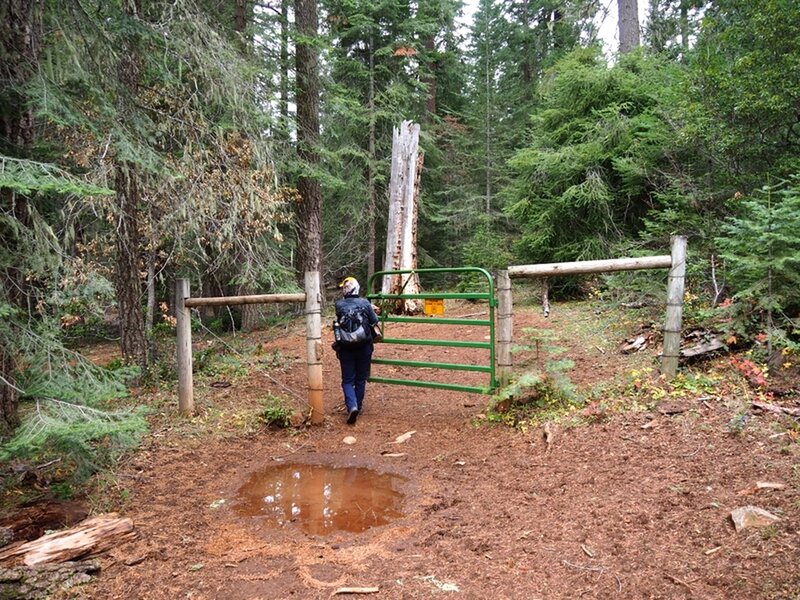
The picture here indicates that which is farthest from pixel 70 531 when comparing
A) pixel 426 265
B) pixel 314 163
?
pixel 426 265

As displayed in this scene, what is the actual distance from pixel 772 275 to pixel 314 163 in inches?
357

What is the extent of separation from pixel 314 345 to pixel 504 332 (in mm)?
2209

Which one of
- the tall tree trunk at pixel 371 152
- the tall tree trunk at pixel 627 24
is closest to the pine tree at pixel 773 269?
the tall tree trunk at pixel 627 24

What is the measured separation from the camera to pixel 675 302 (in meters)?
5.04

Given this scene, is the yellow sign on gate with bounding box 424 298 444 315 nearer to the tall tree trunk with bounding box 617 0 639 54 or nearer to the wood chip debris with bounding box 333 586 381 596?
the wood chip debris with bounding box 333 586 381 596

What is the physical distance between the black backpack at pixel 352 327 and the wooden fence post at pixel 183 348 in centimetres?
189

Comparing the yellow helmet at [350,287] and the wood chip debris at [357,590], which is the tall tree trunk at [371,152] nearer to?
the yellow helmet at [350,287]

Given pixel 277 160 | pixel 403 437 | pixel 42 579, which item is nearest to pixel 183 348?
pixel 403 437

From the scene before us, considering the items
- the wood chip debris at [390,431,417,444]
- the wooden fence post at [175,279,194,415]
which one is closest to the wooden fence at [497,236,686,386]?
the wood chip debris at [390,431,417,444]

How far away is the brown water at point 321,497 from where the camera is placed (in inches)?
149

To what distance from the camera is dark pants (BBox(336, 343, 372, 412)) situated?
615 cm

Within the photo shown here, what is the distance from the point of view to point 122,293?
7137mm

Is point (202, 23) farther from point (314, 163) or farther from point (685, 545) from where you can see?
point (685, 545)

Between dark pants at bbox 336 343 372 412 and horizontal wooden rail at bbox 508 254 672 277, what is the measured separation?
6.60 feet
